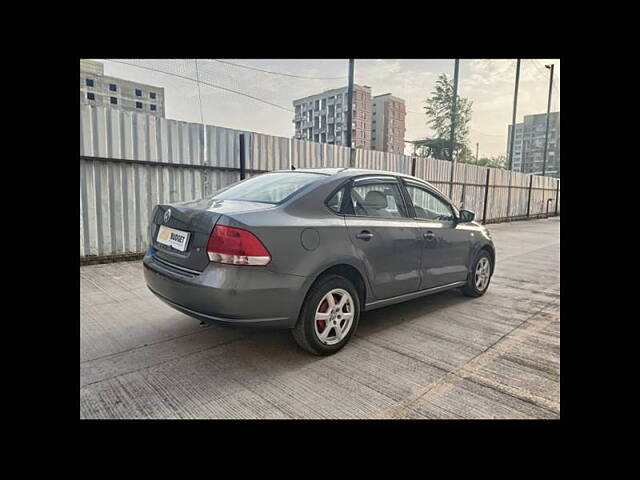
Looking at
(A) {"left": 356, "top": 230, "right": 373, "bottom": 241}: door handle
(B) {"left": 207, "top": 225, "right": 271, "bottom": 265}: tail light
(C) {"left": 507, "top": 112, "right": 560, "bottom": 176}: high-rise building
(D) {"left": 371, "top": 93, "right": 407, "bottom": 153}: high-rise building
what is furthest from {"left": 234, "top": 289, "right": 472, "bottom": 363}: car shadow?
(D) {"left": 371, "top": 93, "right": 407, "bottom": 153}: high-rise building

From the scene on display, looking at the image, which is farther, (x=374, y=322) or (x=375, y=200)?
(x=374, y=322)

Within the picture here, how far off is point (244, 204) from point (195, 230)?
43cm

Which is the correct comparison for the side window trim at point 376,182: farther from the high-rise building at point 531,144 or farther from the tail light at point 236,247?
the high-rise building at point 531,144

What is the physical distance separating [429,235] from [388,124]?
137 ft

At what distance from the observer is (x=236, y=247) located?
2.60 meters

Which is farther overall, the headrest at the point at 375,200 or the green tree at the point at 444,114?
the green tree at the point at 444,114

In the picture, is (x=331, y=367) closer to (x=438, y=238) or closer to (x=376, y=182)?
(x=376, y=182)

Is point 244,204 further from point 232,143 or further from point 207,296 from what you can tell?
point 232,143

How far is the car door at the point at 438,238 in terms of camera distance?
3967mm

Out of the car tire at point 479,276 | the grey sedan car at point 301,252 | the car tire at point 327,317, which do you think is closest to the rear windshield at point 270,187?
the grey sedan car at point 301,252

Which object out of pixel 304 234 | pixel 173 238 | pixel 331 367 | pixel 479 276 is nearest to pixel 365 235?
pixel 304 234

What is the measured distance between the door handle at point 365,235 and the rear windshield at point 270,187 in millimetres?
585

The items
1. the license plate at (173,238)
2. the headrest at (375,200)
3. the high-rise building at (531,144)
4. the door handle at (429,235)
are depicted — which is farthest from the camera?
the high-rise building at (531,144)

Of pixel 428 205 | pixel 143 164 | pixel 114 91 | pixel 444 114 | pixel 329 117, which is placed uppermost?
pixel 444 114
